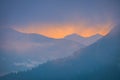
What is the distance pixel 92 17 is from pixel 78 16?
44cm

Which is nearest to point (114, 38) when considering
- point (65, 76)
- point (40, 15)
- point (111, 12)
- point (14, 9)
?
point (111, 12)

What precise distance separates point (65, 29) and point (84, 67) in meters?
1.32

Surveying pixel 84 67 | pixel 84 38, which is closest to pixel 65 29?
pixel 84 38

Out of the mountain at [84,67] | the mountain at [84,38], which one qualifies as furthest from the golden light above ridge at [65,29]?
the mountain at [84,67]

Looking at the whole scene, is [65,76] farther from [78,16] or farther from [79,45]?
[78,16]

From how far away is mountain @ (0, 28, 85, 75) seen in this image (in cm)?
601

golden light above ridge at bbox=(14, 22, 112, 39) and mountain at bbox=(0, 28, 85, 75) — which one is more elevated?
golden light above ridge at bbox=(14, 22, 112, 39)

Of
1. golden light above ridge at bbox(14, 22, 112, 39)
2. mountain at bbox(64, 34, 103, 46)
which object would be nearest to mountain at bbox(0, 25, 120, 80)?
mountain at bbox(64, 34, 103, 46)

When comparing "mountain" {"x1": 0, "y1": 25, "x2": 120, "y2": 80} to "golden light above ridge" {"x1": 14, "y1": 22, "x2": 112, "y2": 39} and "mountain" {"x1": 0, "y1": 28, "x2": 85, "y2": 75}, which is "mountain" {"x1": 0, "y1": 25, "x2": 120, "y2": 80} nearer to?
"mountain" {"x1": 0, "y1": 28, "x2": 85, "y2": 75}

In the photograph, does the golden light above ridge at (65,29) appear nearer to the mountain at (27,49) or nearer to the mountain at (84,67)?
the mountain at (27,49)

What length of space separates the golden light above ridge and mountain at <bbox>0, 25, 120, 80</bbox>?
1.05 feet

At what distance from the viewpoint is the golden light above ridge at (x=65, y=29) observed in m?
6.25

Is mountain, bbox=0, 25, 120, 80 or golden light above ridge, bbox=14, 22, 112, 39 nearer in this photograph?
mountain, bbox=0, 25, 120, 80

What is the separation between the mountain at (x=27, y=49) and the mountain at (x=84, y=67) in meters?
0.19
